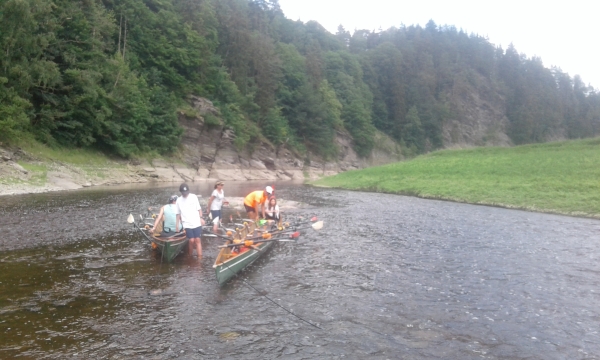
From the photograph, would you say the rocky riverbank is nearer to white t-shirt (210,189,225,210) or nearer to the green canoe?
white t-shirt (210,189,225,210)

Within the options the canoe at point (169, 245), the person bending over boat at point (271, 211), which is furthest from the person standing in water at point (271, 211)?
the canoe at point (169, 245)

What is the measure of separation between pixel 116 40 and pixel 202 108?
47.3 ft

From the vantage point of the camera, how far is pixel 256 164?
66938mm

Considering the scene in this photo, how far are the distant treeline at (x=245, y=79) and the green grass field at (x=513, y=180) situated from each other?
26.0 metres

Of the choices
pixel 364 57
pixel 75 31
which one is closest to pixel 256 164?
pixel 75 31

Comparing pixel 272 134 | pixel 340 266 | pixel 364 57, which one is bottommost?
pixel 340 266

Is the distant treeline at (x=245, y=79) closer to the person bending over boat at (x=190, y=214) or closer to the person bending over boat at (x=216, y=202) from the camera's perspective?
the person bending over boat at (x=216, y=202)

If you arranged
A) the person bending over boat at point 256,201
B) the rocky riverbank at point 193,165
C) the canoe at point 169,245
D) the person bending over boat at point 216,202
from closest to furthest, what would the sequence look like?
the canoe at point 169,245
the person bending over boat at point 216,202
the person bending over boat at point 256,201
the rocky riverbank at point 193,165

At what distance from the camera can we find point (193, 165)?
5644cm

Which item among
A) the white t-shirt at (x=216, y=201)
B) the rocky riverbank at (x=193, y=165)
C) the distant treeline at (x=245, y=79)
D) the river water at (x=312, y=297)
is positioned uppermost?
the distant treeline at (x=245, y=79)

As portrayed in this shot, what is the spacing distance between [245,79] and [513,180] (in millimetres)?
54374

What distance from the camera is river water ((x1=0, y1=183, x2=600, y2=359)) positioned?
293 inches

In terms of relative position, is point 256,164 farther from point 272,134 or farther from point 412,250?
point 412,250

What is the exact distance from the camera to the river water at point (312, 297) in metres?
7.44
